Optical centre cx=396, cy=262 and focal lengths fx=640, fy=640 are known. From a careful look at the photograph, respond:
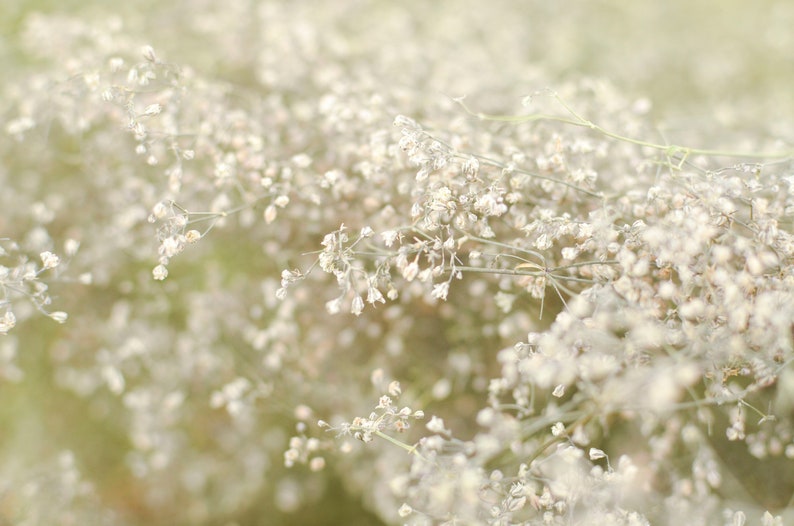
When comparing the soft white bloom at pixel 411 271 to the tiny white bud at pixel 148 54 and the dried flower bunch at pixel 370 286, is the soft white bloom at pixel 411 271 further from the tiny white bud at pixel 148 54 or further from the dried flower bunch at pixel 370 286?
the tiny white bud at pixel 148 54

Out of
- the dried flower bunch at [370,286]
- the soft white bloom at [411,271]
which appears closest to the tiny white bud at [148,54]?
the dried flower bunch at [370,286]

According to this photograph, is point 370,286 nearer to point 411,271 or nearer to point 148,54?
point 411,271

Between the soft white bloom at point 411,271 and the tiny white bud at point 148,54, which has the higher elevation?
the tiny white bud at point 148,54

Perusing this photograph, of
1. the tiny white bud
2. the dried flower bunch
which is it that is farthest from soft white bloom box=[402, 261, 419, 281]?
the tiny white bud

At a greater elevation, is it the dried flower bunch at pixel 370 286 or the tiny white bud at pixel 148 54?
the tiny white bud at pixel 148 54

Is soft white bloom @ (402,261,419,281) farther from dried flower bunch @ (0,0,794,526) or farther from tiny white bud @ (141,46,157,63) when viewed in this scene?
tiny white bud @ (141,46,157,63)

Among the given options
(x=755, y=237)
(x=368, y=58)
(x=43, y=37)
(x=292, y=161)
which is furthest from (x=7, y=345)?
(x=755, y=237)

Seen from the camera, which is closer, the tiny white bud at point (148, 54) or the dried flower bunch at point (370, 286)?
the dried flower bunch at point (370, 286)

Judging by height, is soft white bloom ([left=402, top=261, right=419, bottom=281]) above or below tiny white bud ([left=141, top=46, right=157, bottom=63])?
below
